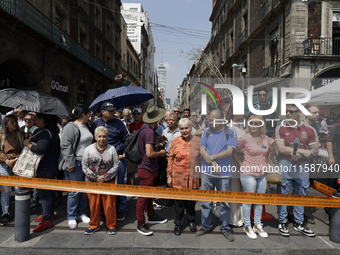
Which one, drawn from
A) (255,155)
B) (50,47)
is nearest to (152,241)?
(255,155)

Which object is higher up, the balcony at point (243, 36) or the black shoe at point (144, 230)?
the balcony at point (243, 36)

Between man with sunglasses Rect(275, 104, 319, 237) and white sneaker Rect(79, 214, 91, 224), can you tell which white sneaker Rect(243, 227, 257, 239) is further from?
white sneaker Rect(79, 214, 91, 224)

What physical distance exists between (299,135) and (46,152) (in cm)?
401

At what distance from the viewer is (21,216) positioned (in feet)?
11.1

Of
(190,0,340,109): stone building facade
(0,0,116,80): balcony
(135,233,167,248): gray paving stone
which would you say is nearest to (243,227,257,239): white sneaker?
(135,233,167,248): gray paving stone

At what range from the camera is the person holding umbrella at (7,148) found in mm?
3879

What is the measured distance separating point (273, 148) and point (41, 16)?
11.8 m

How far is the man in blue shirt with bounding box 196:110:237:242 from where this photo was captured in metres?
3.46

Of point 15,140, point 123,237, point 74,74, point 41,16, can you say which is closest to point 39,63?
point 41,16

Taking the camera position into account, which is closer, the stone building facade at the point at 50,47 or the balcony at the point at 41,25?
the balcony at the point at 41,25

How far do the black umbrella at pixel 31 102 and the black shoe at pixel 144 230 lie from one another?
2.19 m

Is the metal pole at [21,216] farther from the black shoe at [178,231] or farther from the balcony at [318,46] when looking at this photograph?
the balcony at [318,46]

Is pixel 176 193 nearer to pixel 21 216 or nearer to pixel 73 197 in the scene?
pixel 73 197

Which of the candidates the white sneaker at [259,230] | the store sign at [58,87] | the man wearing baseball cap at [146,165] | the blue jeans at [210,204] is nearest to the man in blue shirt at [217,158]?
the blue jeans at [210,204]
